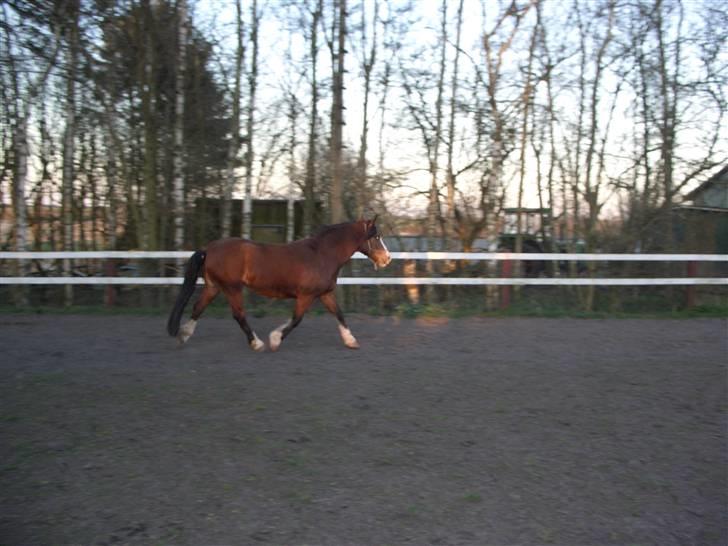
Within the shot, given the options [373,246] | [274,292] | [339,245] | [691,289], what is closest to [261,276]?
[274,292]

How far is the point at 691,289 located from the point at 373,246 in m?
7.76

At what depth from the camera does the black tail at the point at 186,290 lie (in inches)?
285

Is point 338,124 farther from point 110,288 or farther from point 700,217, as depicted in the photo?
point 700,217

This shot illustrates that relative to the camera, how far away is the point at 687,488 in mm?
3627

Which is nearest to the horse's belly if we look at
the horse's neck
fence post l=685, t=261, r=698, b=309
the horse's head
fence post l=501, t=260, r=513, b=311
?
the horse's neck

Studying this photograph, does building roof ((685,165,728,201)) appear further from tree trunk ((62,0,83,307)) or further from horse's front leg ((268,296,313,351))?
tree trunk ((62,0,83,307))

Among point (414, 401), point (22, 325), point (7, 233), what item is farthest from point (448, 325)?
point (7, 233)

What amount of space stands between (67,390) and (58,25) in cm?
936

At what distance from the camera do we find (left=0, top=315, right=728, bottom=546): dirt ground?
312 cm

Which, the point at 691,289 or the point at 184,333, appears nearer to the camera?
the point at 184,333

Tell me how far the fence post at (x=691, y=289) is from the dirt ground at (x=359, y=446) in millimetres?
4736

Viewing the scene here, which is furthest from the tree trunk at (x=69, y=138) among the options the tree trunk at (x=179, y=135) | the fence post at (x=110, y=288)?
the tree trunk at (x=179, y=135)

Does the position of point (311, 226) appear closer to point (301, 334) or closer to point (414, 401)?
point (301, 334)

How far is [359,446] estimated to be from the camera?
13.7ft
